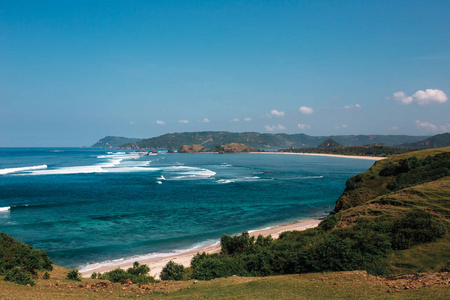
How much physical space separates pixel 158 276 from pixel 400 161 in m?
34.5

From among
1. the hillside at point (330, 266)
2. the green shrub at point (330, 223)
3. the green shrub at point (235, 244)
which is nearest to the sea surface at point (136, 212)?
the green shrub at point (235, 244)

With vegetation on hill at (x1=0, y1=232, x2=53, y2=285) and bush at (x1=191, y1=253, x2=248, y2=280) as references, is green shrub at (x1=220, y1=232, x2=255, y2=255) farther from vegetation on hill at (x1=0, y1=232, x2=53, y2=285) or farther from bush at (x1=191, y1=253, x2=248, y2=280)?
vegetation on hill at (x1=0, y1=232, x2=53, y2=285)

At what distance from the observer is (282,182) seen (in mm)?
65438

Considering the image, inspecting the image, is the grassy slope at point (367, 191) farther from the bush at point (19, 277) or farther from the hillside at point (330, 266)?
the bush at point (19, 277)

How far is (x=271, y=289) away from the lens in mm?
11156

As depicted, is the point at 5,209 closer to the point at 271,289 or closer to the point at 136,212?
the point at 136,212

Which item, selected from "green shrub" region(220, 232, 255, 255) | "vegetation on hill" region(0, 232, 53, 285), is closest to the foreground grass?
"vegetation on hill" region(0, 232, 53, 285)

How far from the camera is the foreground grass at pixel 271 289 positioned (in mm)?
9883

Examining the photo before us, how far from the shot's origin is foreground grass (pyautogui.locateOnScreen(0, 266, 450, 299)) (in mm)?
9883

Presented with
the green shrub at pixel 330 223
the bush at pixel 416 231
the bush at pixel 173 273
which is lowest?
the bush at pixel 173 273

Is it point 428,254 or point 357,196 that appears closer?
point 428,254

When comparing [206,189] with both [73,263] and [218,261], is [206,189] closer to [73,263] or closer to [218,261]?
[73,263]

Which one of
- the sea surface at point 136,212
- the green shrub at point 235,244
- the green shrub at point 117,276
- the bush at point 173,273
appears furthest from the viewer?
the sea surface at point 136,212

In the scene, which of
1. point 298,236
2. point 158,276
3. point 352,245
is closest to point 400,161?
point 298,236
